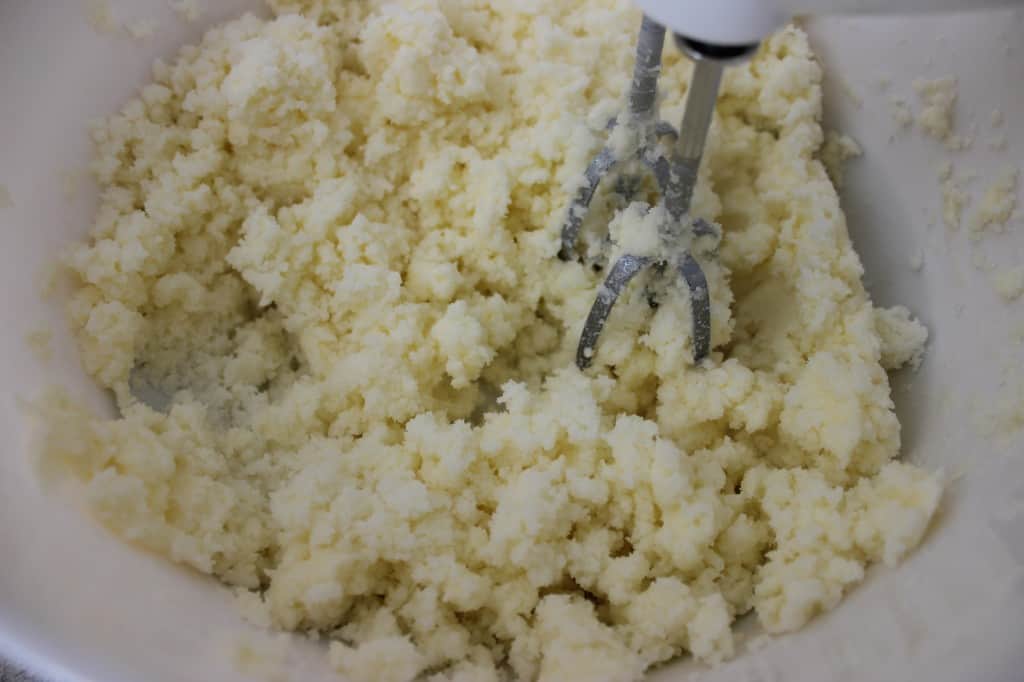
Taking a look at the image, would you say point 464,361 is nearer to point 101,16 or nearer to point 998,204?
point 101,16

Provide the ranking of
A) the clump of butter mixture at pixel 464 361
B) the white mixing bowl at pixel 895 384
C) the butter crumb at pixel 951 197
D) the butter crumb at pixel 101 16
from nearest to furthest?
1. the white mixing bowl at pixel 895 384
2. the clump of butter mixture at pixel 464 361
3. the butter crumb at pixel 101 16
4. the butter crumb at pixel 951 197

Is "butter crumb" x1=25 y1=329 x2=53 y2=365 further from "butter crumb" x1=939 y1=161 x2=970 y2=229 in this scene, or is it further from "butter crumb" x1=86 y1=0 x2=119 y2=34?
"butter crumb" x1=939 y1=161 x2=970 y2=229

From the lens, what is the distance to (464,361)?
4.89ft

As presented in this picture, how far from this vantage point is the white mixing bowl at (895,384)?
1.11m

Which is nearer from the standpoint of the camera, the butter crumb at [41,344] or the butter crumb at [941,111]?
the butter crumb at [41,344]

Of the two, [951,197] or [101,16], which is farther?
[951,197]

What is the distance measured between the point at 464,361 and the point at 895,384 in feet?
2.55

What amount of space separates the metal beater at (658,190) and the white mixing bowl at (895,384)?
42 centimetres

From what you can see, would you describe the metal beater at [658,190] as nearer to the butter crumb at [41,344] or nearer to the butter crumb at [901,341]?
the butter crumb at [901,341]

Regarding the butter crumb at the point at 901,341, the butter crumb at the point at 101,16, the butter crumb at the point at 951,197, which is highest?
the butter crumb at the point at 101,16

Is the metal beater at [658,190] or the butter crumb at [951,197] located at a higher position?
the metal beater at [658,190]

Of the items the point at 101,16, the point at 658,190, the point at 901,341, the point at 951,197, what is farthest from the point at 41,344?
the point at 951,197

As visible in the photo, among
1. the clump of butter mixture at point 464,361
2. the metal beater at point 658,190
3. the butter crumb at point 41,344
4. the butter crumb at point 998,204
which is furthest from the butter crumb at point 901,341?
the butter crumb at point 41,344

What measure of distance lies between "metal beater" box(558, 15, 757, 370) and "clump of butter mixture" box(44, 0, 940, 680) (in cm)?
4
